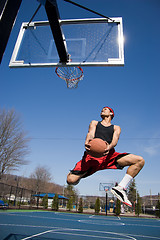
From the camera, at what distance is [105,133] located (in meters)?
3.52

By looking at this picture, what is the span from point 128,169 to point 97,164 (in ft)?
1.73

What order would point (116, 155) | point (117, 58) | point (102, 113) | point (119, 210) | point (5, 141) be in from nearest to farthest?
point (116, 155)
point (102, 113)
point (117, 58)
point (5, 141)
point (119, 210)

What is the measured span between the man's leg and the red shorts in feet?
0.41

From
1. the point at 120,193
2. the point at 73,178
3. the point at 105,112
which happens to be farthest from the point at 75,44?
the point at 120,193

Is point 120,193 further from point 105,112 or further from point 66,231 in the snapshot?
point 66,231

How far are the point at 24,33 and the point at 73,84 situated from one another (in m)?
1.84

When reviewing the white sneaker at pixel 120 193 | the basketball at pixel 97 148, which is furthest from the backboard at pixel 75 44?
the white sneaker at pixel 120 193

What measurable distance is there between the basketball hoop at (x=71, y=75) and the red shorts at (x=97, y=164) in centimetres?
275

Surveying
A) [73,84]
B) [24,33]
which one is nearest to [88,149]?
[73,84]

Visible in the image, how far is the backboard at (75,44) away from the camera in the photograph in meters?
4.49

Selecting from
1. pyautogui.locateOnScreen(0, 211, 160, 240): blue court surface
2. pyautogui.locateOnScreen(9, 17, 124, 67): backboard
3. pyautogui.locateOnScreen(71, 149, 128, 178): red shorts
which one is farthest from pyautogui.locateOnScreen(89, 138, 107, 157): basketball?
pyautogui.locateOnScreen(0, 211, 160, 240): blue court surface

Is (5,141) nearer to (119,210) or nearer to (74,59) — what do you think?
(119,210)

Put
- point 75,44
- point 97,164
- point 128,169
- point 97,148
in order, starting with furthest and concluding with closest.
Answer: point 75,44
point 97,164
point 128,169
point 97,148

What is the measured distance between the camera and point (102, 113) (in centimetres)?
387
